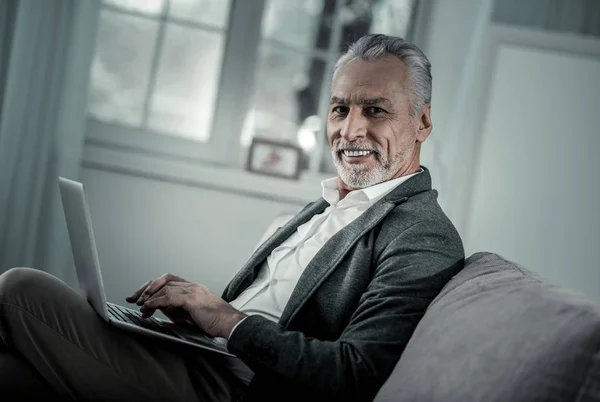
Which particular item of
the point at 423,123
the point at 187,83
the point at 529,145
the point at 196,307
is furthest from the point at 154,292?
the point at 529,145

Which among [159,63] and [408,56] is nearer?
[408,56]

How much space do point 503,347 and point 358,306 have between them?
1.50 ft

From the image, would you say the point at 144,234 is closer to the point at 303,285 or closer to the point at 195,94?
the point at 195,94

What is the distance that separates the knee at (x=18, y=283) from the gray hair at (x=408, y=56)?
85 cm

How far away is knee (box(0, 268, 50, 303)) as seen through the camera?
134 cm

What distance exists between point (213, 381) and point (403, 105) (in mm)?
749

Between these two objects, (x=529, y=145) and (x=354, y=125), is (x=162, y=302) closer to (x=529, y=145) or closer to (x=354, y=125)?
(x=354, y=125)

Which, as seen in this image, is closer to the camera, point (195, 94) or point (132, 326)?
point (132, 326)

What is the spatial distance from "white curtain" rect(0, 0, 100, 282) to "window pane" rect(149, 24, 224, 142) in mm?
356

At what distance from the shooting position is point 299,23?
11.1 ft

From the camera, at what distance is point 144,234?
3.20 meters

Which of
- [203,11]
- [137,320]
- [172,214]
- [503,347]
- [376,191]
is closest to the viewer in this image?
[503,347]

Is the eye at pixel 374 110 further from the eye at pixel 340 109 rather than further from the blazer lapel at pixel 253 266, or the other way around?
the blazer lapel at pixel 253 266

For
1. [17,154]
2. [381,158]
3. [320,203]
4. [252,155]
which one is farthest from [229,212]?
[381,158]
